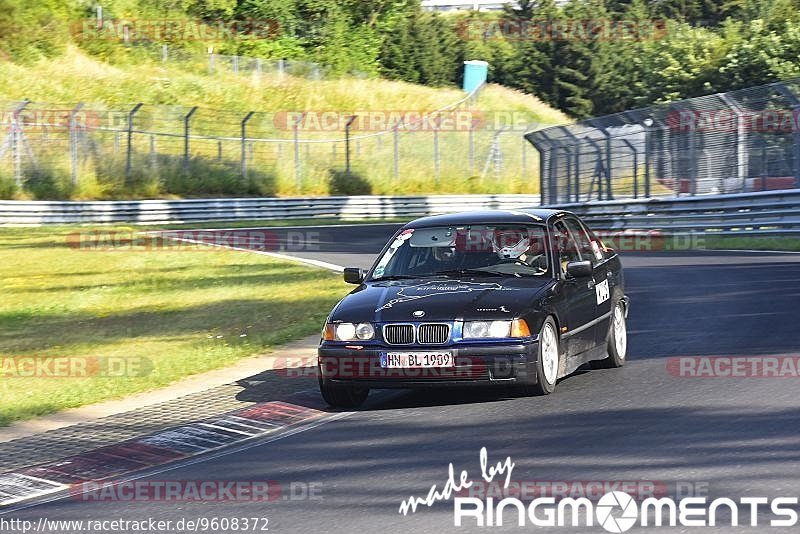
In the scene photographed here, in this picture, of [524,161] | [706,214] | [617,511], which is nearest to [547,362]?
[617,511]

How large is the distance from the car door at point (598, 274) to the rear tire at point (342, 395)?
6.91 ft

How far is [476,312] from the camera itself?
943 cm

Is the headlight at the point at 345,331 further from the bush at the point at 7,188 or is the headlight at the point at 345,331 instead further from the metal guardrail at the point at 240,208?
the bush at the point at 7,188

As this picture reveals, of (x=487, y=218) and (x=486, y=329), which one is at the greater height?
(x=487, y=218)

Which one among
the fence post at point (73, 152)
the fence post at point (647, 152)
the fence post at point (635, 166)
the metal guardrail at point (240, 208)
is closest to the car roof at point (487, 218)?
the fence post at point (647, 152)

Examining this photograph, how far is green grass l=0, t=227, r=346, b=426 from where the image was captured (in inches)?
480

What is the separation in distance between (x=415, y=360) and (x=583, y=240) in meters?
2.89

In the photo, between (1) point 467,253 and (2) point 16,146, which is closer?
(1) point 467,253

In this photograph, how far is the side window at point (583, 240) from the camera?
37.4 ft

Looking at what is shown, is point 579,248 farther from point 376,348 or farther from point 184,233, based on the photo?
point 184,233

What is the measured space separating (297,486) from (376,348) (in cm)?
224

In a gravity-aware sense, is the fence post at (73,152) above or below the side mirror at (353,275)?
above

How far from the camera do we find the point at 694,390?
9633 millimetres

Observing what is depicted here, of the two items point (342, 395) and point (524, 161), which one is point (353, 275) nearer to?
point (342, 395)
